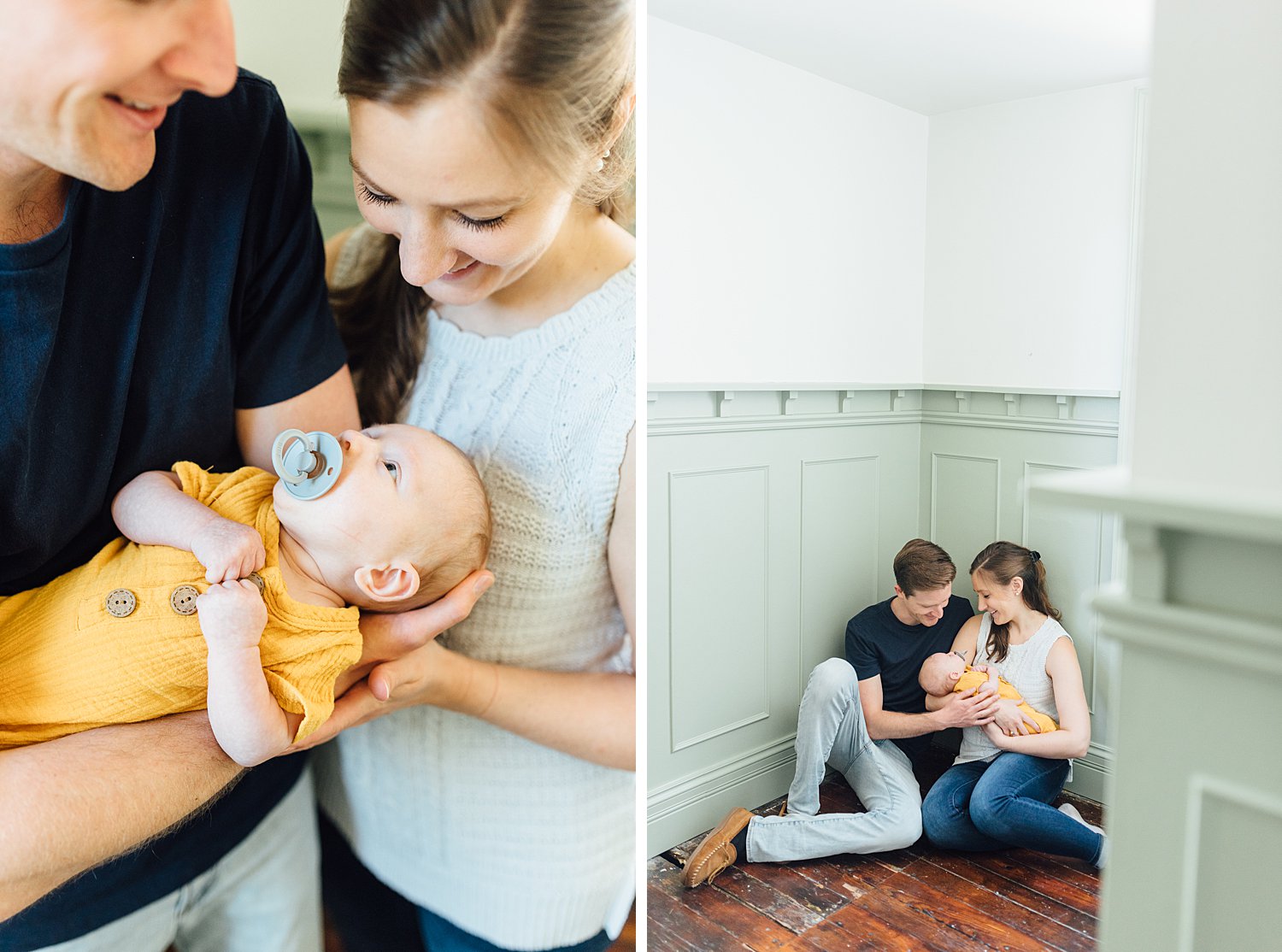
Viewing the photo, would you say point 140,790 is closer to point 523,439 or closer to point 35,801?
point 35,801

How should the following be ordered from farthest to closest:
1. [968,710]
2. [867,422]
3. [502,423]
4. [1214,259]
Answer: [867,422]
[968,710]
[502,423]
[1214,259]

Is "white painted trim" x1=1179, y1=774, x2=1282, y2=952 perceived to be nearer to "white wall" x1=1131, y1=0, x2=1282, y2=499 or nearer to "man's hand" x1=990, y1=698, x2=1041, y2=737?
"white wall" x1=1131, y1=0, x2=1282, y2=499

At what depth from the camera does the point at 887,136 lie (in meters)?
2.62

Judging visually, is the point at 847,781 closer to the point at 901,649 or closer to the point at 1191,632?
the point at 901,649

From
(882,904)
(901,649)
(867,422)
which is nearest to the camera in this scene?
(882,904)

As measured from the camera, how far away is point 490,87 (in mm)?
742

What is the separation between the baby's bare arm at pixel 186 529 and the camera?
679mm

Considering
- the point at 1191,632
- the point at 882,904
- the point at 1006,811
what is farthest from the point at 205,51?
the point at 1006,811

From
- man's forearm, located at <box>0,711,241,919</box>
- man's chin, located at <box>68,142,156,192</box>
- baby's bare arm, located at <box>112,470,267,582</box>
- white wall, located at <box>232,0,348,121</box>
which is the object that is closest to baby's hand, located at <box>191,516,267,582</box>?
baby's bare arm, located at <box>112,470,267,582</box>

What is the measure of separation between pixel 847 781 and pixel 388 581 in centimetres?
220

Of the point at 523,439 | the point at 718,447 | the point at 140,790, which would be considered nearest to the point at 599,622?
the point at 523,439

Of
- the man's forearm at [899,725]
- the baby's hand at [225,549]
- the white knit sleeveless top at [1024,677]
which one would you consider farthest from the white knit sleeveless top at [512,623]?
the white knit sleeveless top at [1024,677]

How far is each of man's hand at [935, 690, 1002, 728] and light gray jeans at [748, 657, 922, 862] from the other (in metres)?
0.19

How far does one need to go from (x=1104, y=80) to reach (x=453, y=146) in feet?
7.52
